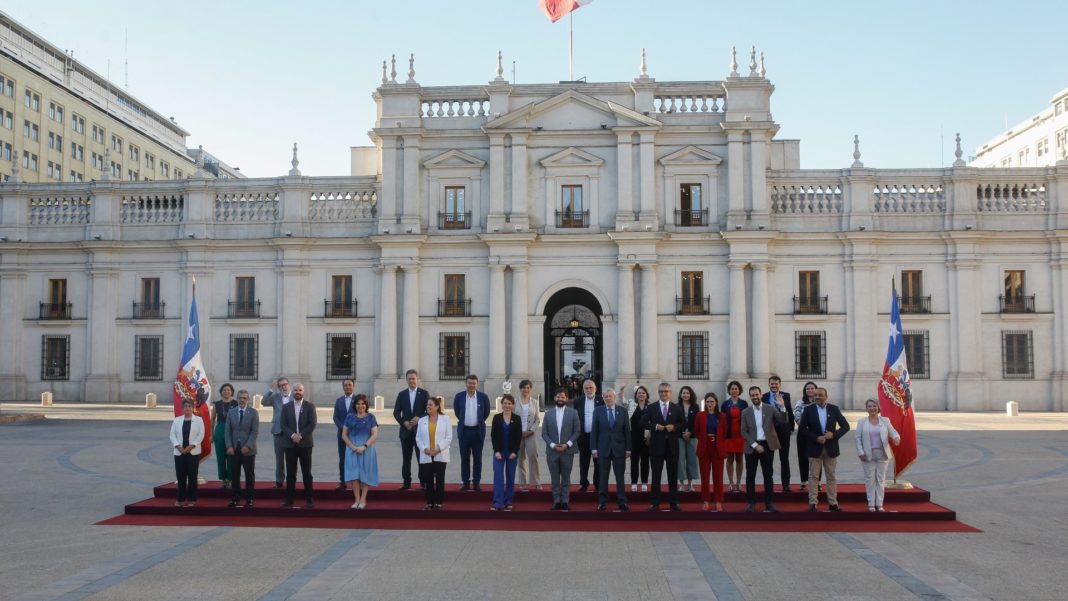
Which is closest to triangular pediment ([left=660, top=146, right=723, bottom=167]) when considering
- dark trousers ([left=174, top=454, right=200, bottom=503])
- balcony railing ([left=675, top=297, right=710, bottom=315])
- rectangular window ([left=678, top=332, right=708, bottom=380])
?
balcony railing ([left=675, top=297, right=710, bottom=315])

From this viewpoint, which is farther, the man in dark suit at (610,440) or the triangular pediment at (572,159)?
the triangular pediment at (572,159)

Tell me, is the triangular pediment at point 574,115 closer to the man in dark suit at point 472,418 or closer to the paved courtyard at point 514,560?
the paved courtyard at point 514,560

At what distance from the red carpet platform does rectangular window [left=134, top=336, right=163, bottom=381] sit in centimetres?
2706

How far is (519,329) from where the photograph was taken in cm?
3750

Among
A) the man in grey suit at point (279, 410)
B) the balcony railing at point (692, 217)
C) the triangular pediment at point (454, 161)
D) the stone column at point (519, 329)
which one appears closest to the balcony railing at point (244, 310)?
the triangular pediment at point (454, 161)

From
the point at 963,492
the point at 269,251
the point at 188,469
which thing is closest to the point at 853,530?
the point at 963,492

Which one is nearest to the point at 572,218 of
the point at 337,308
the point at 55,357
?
the point at 337,308

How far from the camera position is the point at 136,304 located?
40.2m

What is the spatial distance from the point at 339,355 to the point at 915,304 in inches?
950

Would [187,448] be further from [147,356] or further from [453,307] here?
[147,356]

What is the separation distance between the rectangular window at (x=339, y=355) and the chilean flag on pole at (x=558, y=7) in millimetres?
15719

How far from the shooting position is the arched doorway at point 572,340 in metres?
39.6

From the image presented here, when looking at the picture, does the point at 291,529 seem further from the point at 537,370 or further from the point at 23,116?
the point at 23,116

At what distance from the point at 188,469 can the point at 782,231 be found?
2895cm
